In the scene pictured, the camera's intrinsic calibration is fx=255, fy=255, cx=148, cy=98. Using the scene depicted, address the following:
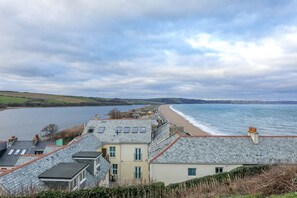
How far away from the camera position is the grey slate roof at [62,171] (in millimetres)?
16406

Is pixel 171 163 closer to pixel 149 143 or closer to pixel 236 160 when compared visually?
pixel 236 160

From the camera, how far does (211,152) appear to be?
2445cm

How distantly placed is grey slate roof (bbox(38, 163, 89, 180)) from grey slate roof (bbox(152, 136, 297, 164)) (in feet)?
25.9

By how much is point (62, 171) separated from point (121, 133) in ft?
57.4

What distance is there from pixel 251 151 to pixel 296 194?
16.7m

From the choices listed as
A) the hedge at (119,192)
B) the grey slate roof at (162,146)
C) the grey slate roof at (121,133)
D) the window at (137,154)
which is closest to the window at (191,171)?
the grey slate roof at (162,146)

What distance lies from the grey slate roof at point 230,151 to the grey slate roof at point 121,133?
855cm

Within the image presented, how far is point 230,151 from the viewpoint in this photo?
80.1ft

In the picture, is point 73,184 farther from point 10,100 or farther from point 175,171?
point 10,100

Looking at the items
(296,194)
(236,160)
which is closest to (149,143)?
(236,160)

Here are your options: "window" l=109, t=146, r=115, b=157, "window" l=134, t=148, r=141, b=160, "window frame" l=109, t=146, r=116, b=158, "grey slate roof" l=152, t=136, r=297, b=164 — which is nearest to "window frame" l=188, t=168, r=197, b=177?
"grey slate roof" l=152, t=136, r=297, b=164

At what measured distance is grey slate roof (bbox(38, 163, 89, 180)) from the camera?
1641 centimetres

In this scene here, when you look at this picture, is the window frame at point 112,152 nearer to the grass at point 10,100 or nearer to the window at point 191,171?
the window at point 191,171

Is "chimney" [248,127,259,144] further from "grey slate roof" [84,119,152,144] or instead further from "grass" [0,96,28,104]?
"grass" [0,96,28,104]
